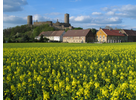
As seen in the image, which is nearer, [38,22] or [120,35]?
[120,35]

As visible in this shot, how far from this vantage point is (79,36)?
96750mm

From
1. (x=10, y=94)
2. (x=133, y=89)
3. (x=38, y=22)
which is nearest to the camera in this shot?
(x=133, y=89)

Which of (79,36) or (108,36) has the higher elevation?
(79,36)

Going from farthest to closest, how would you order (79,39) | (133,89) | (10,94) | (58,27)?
1. (58,27)
2. (79,39)
3. (10,94)
4. (133,89)

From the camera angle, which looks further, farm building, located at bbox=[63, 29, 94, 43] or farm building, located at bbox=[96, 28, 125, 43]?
farm building, located at bbox=[63, 29, 94, 43]

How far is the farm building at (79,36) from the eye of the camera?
3750 inches

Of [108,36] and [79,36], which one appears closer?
[108,36]

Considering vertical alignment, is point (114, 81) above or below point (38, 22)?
below

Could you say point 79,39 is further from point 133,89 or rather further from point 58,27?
point 133,89

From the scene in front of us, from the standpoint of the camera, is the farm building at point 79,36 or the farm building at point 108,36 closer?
the farm building at point 108,36

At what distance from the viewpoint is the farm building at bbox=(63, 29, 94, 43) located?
95.2 m

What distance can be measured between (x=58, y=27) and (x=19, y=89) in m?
157
